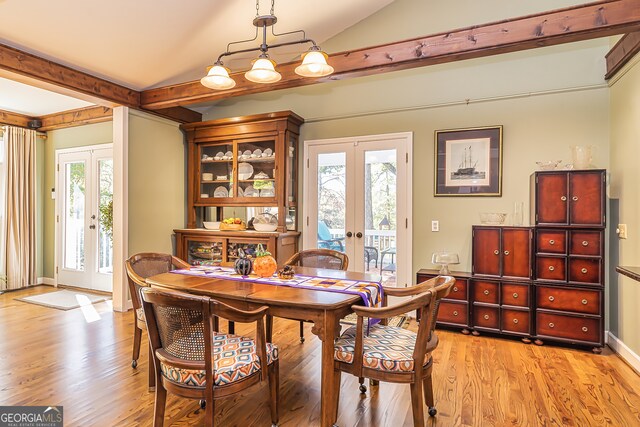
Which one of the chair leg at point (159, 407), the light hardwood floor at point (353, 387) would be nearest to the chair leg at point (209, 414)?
the chair leg at point (159, 407)

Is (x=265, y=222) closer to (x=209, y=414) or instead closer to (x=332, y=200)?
(x=332, y=200)

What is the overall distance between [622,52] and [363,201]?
2806mm

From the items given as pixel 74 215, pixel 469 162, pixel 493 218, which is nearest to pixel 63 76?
pixel 74 215

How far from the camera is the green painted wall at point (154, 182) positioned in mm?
4430

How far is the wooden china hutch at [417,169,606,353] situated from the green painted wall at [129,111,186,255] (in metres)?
3.79

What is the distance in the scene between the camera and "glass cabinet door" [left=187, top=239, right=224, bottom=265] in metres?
4.77

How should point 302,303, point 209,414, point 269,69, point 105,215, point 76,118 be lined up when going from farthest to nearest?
point 76,118 < point 105,215 < point 269,69 < point 302,303 < point 209,414

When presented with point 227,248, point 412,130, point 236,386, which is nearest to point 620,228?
point 412,130

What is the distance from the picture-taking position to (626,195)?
3.12 meters

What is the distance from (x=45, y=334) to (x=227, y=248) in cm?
204

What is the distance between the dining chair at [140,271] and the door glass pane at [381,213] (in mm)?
2269

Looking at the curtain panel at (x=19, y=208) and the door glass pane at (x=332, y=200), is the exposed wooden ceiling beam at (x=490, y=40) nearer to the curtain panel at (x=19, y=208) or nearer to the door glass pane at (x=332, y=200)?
the door glass pane at (x=332, y=200)

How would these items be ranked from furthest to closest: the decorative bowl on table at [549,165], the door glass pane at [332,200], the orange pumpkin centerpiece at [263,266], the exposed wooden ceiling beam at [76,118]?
the exposed wooden ceiling beam at [76,118] < the door glass pane at [332,200] < the decorative bowl on table at [549,165] < the orange pumpkin centerpiece at [263,266]

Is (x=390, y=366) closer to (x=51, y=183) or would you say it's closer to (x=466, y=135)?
(x=466, y=135)
